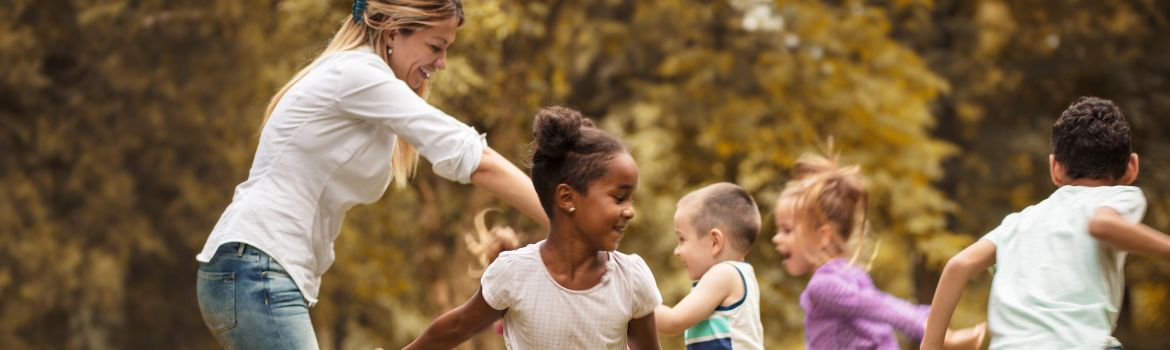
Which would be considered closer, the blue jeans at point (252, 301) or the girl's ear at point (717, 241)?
the blue jeans at point (252, 301)

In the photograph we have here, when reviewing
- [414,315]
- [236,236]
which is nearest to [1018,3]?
[414,315]

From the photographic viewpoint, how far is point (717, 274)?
15.6 feet

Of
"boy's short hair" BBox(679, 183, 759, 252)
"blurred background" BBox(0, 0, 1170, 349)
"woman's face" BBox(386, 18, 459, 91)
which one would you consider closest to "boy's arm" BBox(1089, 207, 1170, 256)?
"boy's short hair" BBox(679, 183, 759, 252)

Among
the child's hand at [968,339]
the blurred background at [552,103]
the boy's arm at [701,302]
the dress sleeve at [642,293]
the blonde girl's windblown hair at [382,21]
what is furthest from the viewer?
the blurred background at [552,103]

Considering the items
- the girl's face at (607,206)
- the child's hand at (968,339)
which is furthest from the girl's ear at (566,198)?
the child's hand at (968,339)

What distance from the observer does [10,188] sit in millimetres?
15734

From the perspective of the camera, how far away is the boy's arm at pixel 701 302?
458cm

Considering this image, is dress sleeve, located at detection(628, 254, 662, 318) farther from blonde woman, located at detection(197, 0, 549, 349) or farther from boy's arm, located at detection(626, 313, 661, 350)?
blonde woman, located at detection(197, 0, 549, 349)

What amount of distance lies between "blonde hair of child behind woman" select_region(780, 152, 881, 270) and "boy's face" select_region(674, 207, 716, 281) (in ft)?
2.16

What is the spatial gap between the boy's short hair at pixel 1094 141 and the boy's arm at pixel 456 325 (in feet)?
5.40

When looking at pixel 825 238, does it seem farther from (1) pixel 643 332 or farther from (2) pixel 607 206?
(2) pixel 607 206

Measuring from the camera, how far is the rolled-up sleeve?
383cm

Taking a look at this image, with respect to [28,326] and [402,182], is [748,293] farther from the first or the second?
[28,326]

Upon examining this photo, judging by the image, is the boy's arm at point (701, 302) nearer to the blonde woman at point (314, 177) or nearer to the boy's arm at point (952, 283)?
the boy's arm at point (952, 283)
